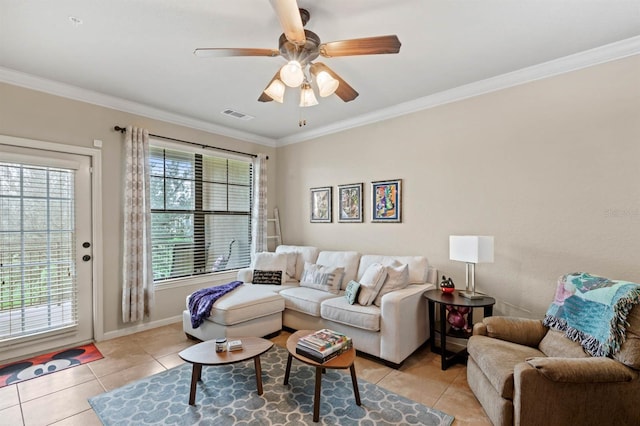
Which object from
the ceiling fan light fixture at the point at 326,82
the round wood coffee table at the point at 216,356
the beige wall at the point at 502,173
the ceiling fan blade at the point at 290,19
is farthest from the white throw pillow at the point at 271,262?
the ceiling fan blade at the point at 290,19

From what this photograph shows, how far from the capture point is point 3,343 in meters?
2.92

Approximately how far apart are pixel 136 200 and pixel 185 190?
2.36 feet

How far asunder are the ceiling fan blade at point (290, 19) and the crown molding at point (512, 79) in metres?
2.19

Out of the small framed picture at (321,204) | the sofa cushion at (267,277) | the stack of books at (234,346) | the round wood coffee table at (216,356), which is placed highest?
the small framed picture at (321,204)

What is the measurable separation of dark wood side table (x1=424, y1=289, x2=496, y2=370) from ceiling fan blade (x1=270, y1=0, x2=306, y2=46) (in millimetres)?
2471

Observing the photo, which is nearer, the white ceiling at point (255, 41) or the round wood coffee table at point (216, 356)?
the white ceiling at point (255, 41)

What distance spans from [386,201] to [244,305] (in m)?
2.16

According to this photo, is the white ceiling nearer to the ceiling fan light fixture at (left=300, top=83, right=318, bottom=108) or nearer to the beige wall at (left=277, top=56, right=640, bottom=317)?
the beige wall at (left=277, top=56, right=640, bottom=317)

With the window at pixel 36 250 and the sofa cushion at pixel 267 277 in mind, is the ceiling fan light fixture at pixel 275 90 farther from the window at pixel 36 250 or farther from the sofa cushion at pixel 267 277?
the window at pixel 36 250

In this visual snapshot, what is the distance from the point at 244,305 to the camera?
329cm

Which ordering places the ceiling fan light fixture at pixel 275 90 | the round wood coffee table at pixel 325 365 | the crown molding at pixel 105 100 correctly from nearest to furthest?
1. the round wood coffee table at pixel 325 365
2. the ceiling fan light fixture at pixel 275 90
3. the crown molding at pixel 105 100

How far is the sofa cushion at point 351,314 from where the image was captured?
2.92m

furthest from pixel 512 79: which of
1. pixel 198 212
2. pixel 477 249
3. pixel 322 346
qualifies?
pixel 198 212

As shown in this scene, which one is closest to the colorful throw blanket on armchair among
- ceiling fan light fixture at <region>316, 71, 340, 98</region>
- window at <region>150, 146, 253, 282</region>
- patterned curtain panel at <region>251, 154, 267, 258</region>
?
ceiling fan light fixture at <region>316, 71, 340, 98</region>
